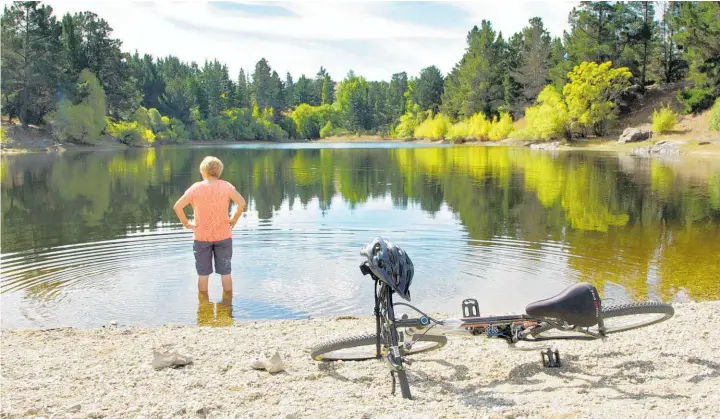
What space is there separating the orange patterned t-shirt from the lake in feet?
3.81

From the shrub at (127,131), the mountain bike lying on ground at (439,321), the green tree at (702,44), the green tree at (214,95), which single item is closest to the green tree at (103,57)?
the shrub at (127,131)

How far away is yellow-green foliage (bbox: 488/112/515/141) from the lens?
116 meters

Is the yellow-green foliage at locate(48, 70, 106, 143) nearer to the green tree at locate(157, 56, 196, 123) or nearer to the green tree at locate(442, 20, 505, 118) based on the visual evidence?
the green tree at locate(157, 56, 196, 123)

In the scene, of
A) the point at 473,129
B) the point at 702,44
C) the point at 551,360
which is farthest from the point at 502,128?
the point at 551,360

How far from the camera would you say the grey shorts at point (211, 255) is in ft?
36.8

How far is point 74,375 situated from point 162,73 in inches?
7865

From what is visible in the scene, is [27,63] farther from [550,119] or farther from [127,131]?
[550,119]

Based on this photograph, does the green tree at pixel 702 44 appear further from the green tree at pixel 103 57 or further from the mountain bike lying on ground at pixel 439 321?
the green tree at pixel 103 57

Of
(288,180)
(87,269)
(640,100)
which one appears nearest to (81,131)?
(288,180)

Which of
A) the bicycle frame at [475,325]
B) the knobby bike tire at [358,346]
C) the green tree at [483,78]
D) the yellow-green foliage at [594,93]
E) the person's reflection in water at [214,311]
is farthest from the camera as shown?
the green tree at [483,78]

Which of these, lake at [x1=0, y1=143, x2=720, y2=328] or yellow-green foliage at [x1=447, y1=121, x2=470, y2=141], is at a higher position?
yellow-green foliage at [x1=447, y1=121, x2=470, y2=141]

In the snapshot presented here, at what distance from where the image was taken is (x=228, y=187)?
1115 cm

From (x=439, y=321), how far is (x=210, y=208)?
19.1ft

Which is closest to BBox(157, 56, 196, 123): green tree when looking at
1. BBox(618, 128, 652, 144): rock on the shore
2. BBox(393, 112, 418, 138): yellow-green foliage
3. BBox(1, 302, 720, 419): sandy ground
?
BBox(393, 112, 418, 138): yellow-green foliage
